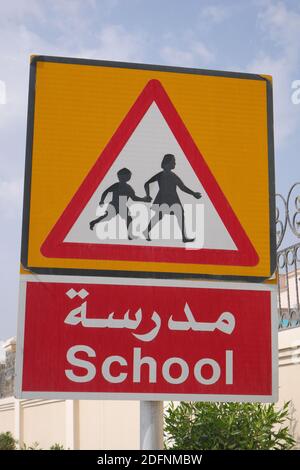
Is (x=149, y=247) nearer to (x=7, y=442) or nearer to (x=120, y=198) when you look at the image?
(x=120, y=198)

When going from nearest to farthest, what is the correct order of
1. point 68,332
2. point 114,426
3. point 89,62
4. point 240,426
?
point 68,332
point 89,62
point 240,426
point 114,426

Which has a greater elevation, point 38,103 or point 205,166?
point 38,103

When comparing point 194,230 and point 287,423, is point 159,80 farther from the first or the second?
point 287,423

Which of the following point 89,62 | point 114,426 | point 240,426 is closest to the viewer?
point 89,62

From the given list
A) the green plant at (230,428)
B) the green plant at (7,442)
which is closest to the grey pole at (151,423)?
the green plant at (230,428)

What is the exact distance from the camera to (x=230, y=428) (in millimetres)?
6898

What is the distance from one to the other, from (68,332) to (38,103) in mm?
681

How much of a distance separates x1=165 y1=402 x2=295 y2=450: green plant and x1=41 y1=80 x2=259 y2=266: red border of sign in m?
4.91

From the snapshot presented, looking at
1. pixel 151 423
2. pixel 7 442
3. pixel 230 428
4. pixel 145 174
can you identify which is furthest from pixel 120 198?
pixel 7 442

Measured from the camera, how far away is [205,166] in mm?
2184

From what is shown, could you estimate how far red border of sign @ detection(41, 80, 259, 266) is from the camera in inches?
83.3

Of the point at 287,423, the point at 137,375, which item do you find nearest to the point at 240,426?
the point at 287,423

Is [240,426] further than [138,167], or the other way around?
[240,426]

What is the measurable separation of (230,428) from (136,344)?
510 centimetres
